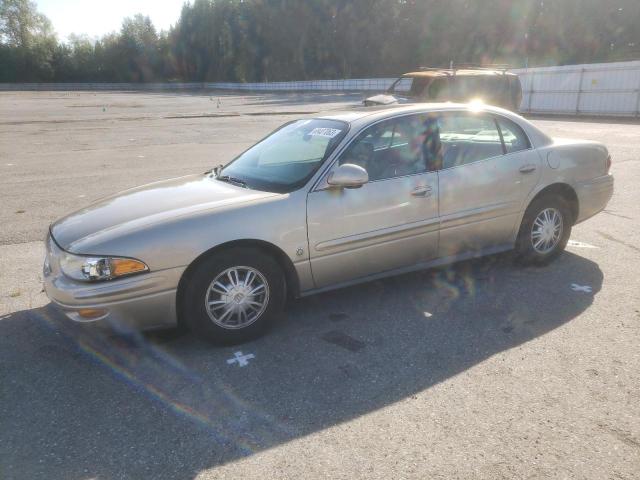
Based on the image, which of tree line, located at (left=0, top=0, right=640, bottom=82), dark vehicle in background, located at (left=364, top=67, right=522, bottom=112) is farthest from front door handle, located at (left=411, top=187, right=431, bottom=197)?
tree line, located at (left=0, top=0, right=640, bottom=82)

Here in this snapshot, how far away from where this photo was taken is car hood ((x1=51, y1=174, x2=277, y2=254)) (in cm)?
356

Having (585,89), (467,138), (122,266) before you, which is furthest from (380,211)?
(585,89)

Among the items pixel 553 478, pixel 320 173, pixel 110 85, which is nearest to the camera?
pixel 553 478

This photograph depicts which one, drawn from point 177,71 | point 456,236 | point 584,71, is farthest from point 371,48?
point 456,236

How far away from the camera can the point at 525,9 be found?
56.1 meters

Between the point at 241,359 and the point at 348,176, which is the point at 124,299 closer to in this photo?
the point at 241,359

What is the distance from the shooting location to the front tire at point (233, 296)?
11.4ft

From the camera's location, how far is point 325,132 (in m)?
4.32

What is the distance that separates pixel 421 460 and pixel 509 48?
Result: 63.3 metres

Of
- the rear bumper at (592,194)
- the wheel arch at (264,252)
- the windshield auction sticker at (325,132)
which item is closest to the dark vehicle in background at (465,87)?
the rear bumper at (592,194)

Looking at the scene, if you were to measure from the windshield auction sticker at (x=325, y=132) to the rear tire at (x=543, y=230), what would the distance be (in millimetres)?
1888

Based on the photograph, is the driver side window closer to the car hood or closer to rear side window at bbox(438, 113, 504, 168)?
rear side window at bbox(438, 113, 504, 168)

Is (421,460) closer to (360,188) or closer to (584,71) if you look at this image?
(360,188)

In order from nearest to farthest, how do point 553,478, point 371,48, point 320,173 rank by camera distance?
1. point 553,478
2. point 320,173
3. point 371,48
